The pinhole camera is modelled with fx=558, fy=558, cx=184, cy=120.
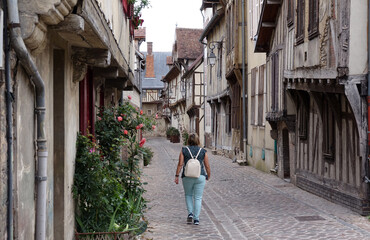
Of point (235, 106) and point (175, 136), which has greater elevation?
point (235, 106)

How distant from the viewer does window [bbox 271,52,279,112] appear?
14914 mm

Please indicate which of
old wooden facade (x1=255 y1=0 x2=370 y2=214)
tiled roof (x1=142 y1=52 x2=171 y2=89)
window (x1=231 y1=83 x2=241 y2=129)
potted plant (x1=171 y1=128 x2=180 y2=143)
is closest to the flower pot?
potted plant (x1=171 y1=128 x2=180 y2=143)

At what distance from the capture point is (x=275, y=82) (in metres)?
15.2

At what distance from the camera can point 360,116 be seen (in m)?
9.06

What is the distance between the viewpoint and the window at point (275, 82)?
14.9 metres

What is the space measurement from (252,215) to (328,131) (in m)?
2.82

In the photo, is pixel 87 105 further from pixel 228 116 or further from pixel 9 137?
pixel 228 116

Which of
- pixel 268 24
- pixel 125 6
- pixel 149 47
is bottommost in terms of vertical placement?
pixel 125 6

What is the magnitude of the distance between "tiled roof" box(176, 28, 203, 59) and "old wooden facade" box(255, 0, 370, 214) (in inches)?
1079

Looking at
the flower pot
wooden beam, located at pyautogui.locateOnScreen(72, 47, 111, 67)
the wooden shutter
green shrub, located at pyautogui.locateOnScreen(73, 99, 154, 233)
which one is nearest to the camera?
wooden beam, located at pyautogui.locateOnScreen(72, 47, 111, 67)

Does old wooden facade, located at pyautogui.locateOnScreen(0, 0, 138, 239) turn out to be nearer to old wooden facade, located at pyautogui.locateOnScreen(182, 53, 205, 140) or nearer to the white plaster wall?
the white plaster wall

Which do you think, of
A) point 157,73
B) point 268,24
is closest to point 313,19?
point 268,24

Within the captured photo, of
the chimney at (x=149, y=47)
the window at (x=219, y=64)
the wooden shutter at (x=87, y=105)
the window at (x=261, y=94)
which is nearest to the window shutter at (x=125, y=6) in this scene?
the wooden shutter at (x=87, y=105)

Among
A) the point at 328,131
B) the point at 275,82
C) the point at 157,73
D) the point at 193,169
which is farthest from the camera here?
the point at 157,73
